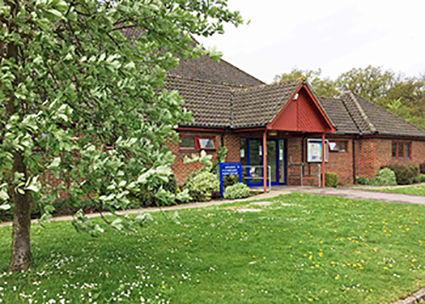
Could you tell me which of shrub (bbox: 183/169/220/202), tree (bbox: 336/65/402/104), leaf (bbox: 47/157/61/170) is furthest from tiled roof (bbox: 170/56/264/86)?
tree (bbox: 336/65/402/104)

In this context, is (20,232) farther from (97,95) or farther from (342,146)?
(342,146)

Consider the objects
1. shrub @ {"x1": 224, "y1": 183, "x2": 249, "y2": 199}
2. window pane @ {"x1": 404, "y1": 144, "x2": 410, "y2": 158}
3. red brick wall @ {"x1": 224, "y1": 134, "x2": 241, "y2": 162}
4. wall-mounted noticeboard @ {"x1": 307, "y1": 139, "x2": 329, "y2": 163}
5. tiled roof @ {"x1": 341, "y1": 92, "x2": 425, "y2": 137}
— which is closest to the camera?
shrub @ {"x1": 224, "y1": 183, "x2": 249, "y2": 199}

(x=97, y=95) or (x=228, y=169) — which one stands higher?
(x=97, y=95)

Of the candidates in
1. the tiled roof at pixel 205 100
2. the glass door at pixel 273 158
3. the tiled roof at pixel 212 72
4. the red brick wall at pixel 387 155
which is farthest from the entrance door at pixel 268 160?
the tiled roof at pixel 212 72

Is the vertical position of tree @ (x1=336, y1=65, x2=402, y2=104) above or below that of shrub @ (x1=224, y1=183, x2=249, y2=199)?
above

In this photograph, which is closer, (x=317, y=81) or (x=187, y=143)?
(x=187, y=143)

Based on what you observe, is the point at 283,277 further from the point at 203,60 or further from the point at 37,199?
the point at 203,60

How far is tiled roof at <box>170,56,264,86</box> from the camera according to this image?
77.6ft

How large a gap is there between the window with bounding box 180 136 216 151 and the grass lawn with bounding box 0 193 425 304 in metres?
5.83

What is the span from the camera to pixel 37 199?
4.41 m

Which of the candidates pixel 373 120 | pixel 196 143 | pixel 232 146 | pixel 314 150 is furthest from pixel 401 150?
pixel 196 143

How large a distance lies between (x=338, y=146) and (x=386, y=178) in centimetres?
311

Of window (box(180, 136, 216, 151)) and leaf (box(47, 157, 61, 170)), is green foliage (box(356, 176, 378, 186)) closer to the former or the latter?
window (box(180, 136, 216, 151))

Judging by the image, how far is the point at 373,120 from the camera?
23062mm
